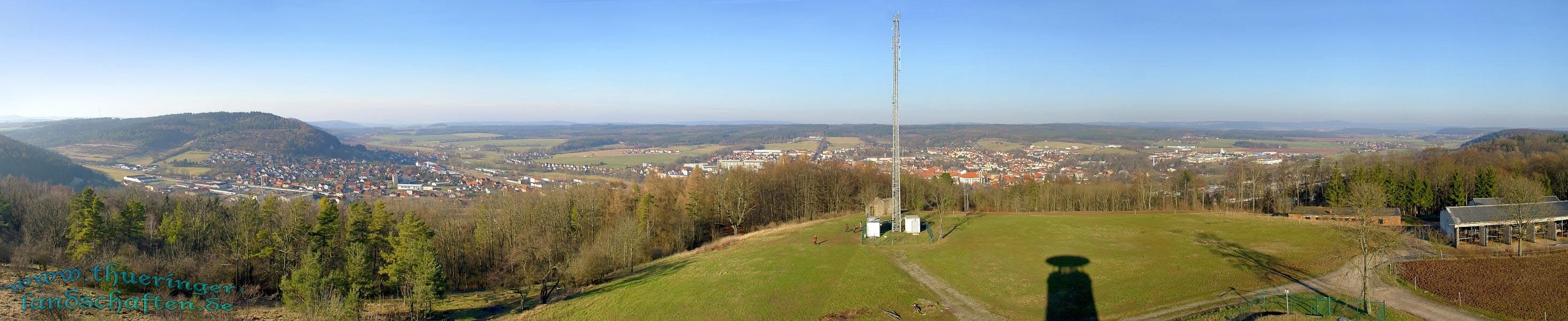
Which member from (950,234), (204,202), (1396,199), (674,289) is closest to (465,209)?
(204,202)

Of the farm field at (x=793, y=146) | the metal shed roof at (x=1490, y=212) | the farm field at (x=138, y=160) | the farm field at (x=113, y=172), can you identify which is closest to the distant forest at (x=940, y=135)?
the farm field at (x=793, y=146)

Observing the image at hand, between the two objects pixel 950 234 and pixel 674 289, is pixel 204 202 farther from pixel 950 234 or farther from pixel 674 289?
pixel 950 234

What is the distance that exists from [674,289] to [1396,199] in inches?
2138

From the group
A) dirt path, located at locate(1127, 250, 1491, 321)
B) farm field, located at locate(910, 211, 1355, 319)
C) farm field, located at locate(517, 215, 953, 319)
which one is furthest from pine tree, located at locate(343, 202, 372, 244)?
dirt path, located at locate(1127, 250, 1491, 321)

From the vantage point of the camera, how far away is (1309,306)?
19891 mm

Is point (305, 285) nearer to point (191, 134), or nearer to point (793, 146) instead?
point (793, 146)

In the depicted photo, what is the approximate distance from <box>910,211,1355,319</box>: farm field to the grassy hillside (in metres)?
0.08

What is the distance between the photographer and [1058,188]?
60.3 m

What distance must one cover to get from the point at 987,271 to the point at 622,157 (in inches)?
4767

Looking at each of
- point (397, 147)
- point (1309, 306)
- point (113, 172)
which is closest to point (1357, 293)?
point (1309, 306)

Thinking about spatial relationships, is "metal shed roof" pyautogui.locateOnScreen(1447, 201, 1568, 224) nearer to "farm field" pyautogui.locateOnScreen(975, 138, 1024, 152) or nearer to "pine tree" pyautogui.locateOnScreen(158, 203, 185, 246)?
Result: "pine tree" pyautogui.locateOnScreen(158, 203, 185, 246)

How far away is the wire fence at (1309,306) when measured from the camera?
18.6m

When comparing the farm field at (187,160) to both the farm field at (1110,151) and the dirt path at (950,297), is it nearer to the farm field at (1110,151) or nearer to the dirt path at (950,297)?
the dirt path at (950,297)

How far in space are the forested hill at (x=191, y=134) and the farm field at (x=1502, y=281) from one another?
466ft
